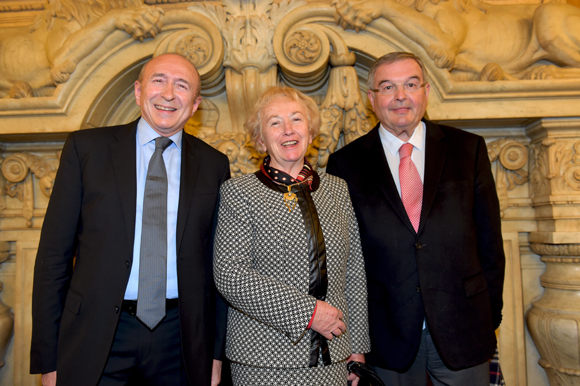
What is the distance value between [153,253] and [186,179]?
31 centimetres

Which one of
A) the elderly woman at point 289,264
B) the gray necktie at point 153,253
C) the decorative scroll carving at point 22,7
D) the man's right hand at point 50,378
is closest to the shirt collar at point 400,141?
the elderly woman at point 289,264

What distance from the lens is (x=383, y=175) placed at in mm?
1804

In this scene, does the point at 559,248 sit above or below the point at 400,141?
below

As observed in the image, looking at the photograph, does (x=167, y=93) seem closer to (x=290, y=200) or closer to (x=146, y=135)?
(x=146, y=135)

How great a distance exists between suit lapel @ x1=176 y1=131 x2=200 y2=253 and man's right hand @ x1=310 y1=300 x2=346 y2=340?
1.86 ft

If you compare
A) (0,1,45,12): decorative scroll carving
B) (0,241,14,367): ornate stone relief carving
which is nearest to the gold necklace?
(0,241,14,367): ornate stone relief carving

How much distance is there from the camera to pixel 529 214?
2525 millimetres

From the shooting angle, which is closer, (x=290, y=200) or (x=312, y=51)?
(x=290, y=200)

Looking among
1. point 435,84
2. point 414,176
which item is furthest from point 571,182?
point 414,176

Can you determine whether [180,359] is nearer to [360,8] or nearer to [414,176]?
[414,176]

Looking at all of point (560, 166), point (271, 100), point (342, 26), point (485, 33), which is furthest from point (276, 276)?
point (485, 33)

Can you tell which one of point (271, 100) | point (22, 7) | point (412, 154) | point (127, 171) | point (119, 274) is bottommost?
point (119, 274)

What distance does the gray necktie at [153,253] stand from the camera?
155 cm

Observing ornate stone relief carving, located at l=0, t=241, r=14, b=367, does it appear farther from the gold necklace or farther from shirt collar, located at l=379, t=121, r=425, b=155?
shirt collar, located at l=379, t=121, r=425, b=155
